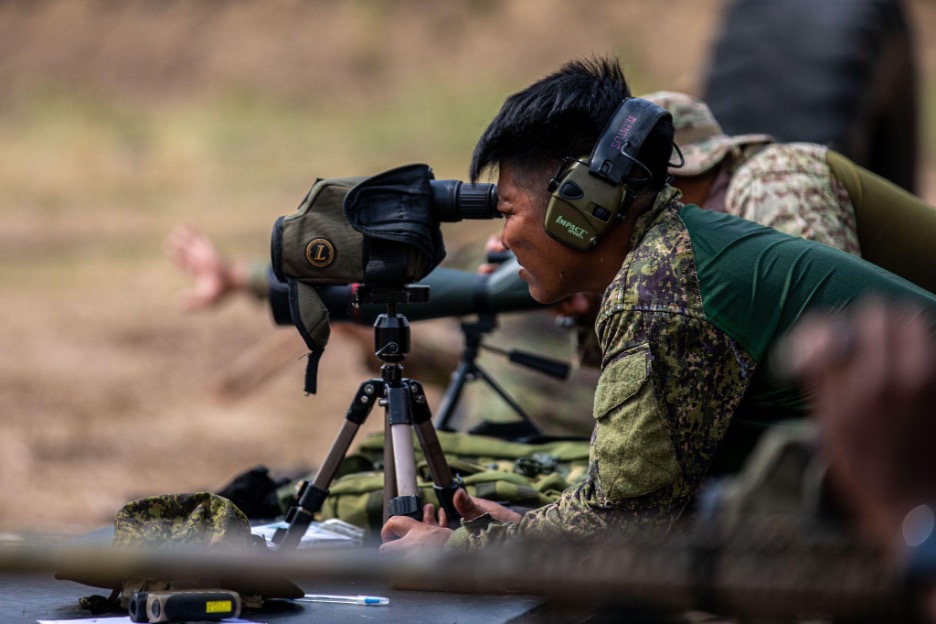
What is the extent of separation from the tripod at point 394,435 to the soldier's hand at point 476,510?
12 centimetres

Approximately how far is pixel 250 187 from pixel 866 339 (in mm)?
14497

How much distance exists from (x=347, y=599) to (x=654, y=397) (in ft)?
2.25

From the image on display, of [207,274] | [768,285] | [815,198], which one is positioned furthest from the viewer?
[207,274]

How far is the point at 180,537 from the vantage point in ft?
7.81

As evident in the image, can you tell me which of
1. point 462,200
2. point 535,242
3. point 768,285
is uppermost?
point 462,200

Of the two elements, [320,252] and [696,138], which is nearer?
[320,252]

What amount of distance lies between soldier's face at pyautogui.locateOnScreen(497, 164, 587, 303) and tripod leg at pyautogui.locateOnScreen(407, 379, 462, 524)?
0.47 metres

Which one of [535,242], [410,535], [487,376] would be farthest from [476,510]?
[487,376]

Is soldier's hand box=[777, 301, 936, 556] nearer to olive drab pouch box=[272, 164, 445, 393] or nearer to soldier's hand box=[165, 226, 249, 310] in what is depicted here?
olive drab pouch box=[272, 164, 445, 393]

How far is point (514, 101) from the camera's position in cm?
248

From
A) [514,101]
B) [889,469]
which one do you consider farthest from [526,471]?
[889,469]

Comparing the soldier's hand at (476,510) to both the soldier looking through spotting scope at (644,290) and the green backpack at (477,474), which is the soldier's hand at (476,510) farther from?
the green backpack at (477,474)

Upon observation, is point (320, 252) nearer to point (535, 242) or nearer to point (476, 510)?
point (535, 242)

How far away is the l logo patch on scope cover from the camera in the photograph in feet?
8.67
